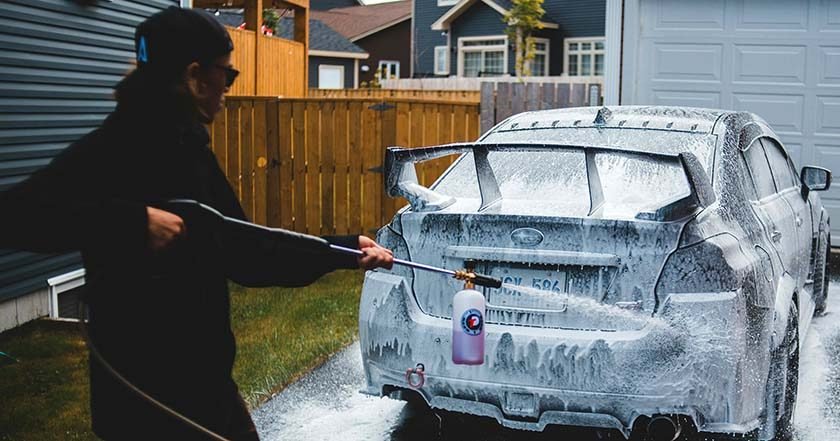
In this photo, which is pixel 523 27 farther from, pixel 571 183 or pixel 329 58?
pixel 571 183

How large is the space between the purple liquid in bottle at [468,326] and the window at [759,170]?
2475 millimetres

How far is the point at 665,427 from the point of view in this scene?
4.49 metres

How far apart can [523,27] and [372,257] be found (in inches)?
1368

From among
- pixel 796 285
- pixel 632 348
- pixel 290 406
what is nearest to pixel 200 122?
pixel 632 348

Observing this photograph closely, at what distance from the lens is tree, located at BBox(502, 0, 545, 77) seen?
3625 cm

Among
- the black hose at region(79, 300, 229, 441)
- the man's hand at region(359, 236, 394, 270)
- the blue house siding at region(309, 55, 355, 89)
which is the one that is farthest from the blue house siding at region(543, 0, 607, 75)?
the black hose at region(79, 300, 229, 441)

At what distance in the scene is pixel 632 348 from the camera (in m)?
4.37

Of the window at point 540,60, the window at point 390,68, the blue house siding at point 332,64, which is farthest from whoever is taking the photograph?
the window at point 390,68

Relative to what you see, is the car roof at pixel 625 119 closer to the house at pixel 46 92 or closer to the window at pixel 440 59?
the house at pixel 46 92

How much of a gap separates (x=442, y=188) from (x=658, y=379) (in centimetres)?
167

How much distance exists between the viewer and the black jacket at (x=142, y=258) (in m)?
2.39

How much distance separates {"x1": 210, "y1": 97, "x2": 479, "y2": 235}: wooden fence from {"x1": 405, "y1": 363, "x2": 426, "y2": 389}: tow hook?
6.88 m

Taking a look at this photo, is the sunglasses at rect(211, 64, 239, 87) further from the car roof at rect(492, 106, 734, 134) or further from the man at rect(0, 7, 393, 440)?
the car roof at rect(492, 106, 734, 134)

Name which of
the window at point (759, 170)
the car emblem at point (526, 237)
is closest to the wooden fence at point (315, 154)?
the window at point (759, 170)
